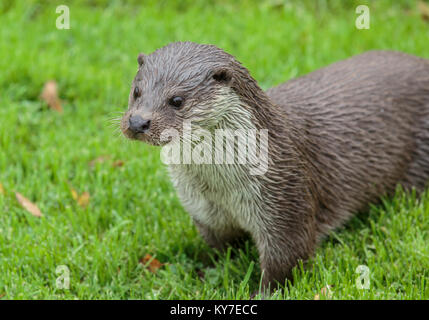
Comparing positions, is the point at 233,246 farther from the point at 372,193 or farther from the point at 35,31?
the point at 35,31

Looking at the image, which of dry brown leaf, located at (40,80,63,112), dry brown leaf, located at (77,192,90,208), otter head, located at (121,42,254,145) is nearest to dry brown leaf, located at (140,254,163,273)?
dry brown leaf, located at (77,192,90,208)

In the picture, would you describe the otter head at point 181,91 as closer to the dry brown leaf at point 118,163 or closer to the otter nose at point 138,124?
the otter nose at point 138,124

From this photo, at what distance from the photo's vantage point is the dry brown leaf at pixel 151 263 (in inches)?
147

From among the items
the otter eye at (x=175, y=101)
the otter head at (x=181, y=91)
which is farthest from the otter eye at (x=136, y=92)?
the otter eye at (x=175, y=101)

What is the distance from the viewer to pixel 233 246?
152 inches

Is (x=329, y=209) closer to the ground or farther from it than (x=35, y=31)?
closer to the ground

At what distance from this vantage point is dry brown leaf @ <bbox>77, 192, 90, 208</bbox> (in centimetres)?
418

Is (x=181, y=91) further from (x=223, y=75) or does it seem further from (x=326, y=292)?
(x=326, y=292)

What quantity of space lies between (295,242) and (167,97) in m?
1.07

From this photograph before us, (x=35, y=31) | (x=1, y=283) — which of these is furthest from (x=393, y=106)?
(x=35, y=31)

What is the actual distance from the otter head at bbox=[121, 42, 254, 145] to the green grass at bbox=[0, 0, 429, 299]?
62 cm

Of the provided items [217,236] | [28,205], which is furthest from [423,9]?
[28,205]

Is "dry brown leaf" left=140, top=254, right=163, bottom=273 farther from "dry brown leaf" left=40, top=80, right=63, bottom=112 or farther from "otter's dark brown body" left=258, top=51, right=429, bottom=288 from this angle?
"dry brown leaf" left=40, top=80, right=63, bottom=112

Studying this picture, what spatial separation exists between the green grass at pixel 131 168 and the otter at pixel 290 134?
18cm
